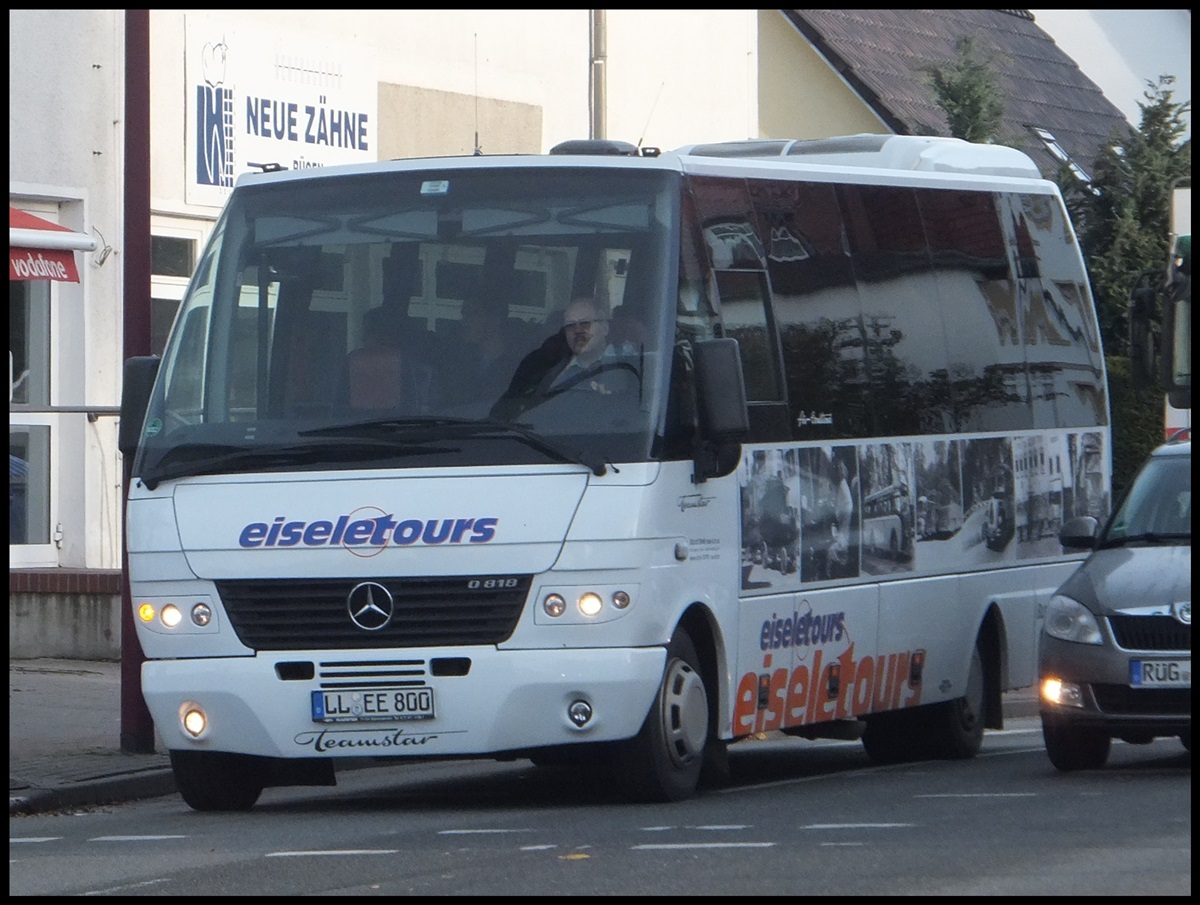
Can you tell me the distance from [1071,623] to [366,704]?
3.64m

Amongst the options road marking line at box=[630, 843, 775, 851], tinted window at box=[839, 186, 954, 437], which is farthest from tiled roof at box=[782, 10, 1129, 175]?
road marking line at box=[630, 843, 775, 851]

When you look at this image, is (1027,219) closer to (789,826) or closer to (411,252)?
(411,252)

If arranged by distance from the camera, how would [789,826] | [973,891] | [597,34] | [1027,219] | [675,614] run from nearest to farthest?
[973,891]
[789,826]
[675,614]
[1027,219]
[597,34]

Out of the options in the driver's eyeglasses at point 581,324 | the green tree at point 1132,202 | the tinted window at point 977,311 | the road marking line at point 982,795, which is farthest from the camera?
the green tree at point 1132,202

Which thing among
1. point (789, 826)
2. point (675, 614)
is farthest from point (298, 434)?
point (789, 826)

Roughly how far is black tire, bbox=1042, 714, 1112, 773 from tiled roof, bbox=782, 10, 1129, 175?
21.1 m

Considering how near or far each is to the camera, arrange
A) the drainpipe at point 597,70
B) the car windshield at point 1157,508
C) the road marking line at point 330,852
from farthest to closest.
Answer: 1. the drainpipe at point 597,70
2. the car windshield at point 1157,508
3. the road marking line at point 330,852

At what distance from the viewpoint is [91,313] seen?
67.3 ft

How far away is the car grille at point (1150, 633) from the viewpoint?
39.7 feet

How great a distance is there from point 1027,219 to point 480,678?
6.11 m

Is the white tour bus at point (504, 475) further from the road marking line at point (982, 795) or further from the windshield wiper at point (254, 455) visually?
the road marking line at point (982, 795)

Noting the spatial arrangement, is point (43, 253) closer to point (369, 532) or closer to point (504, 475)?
point (369, 532)

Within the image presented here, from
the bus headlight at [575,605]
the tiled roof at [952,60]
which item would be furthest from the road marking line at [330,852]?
the tiled roof at [952,60]

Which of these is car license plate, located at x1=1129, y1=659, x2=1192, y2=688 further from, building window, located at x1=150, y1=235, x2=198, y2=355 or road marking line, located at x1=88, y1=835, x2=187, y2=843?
building window, located at x1=150, y1=235, x2=198, y2=355
